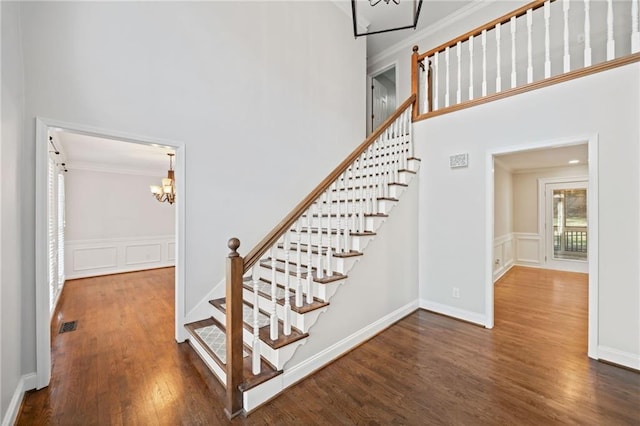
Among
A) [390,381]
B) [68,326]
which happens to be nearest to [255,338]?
[390,381]

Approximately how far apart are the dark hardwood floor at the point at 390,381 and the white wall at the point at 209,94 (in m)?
0.55

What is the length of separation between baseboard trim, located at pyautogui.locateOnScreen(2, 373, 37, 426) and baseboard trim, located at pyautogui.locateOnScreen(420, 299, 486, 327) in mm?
3805

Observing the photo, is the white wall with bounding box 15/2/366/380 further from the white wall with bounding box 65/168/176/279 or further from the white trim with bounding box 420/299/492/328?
the white wall with bounding box 65/168/176/279

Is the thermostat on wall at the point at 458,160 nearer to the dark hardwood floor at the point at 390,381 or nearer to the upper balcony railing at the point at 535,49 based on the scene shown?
the upper balcony railing at the point at 535,49

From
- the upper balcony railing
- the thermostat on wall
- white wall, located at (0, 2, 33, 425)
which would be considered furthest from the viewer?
the thermostat on wall

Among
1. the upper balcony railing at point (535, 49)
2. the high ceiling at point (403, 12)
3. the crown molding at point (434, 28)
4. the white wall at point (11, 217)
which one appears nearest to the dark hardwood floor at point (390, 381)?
the white wall at point (11, 217)

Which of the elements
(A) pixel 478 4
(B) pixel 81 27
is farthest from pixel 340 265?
(A) pixel 478 4

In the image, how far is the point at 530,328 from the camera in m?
2.91

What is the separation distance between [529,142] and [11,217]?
173 inches

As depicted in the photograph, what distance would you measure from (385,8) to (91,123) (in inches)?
190

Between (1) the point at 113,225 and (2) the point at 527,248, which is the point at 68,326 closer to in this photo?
(1) the point at 113,225

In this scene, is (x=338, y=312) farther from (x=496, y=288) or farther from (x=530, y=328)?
(x=496, y=288)

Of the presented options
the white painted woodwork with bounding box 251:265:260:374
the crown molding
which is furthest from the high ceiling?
the white painted woodwork with bounding box 251:265:260:374

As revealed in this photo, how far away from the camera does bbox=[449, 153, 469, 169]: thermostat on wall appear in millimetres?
3168
